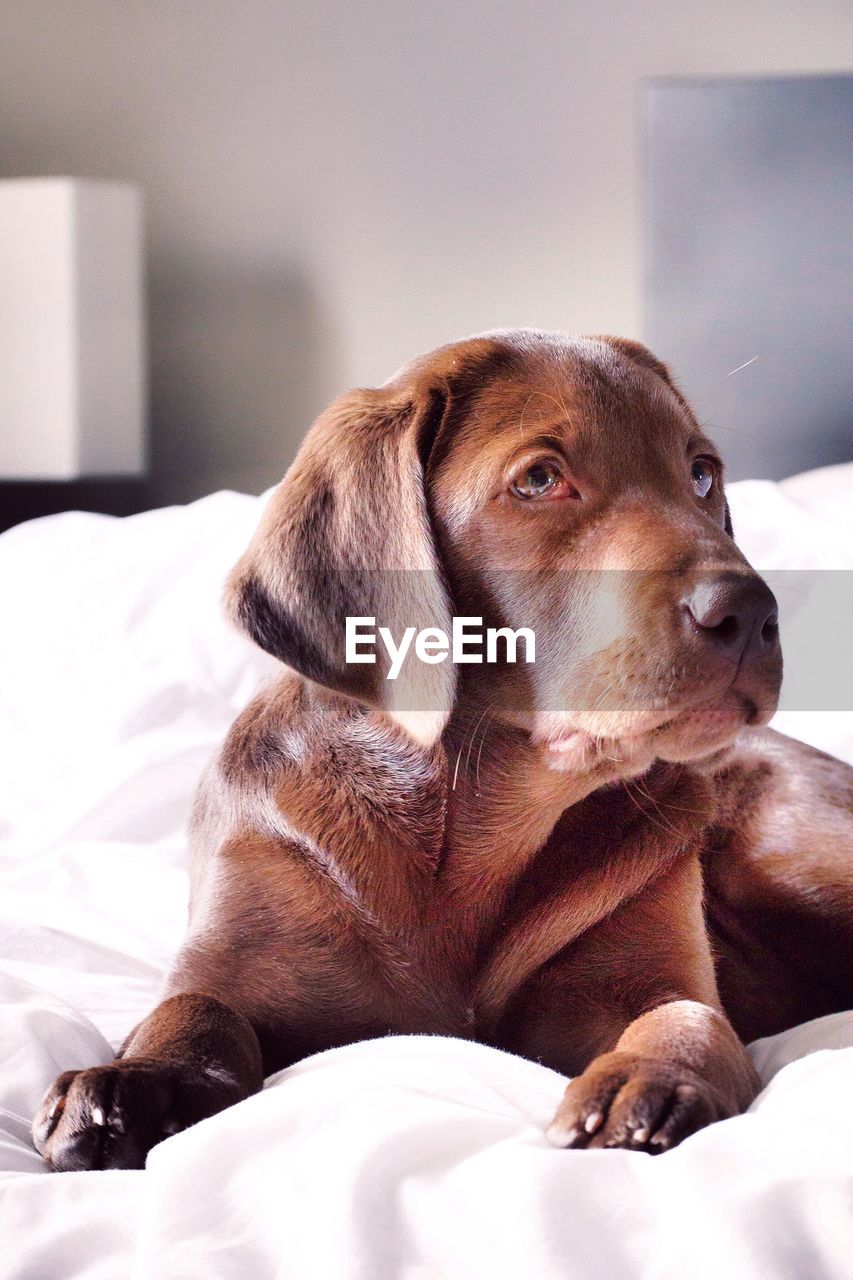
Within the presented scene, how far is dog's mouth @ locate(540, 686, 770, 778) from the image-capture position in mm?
1156

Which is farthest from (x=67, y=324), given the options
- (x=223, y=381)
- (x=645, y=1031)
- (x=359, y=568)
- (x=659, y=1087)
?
(x=659, y=1087)

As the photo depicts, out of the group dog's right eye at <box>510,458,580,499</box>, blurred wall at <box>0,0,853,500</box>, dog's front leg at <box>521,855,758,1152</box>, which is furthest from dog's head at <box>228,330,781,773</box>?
blurred wall at <box>0,0,853,500</box>

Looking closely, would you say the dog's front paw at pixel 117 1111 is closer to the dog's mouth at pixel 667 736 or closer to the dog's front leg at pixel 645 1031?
the dog's front leg at pixel 645 1031

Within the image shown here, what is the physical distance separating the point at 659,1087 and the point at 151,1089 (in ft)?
1.23

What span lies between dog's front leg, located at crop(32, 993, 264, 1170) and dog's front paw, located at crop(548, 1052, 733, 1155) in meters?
0.29

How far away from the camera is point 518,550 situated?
125 centimetres

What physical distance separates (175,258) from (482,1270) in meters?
3.18

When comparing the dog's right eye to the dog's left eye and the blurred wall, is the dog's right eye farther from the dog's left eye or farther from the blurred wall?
the blurred wall

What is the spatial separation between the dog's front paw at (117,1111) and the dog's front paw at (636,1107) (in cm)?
30

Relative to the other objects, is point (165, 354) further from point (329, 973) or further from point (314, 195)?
point (329, 973)

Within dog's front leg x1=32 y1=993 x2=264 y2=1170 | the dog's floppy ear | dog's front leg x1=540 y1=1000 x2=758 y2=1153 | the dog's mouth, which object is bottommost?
dog's front leg x1=32 y1=993 x2=264 y2=1170

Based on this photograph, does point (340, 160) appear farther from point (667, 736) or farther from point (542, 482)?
point (667, 736)

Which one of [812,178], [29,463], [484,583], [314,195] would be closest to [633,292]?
[812,178]

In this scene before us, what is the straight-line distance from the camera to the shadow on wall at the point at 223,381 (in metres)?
3.53
